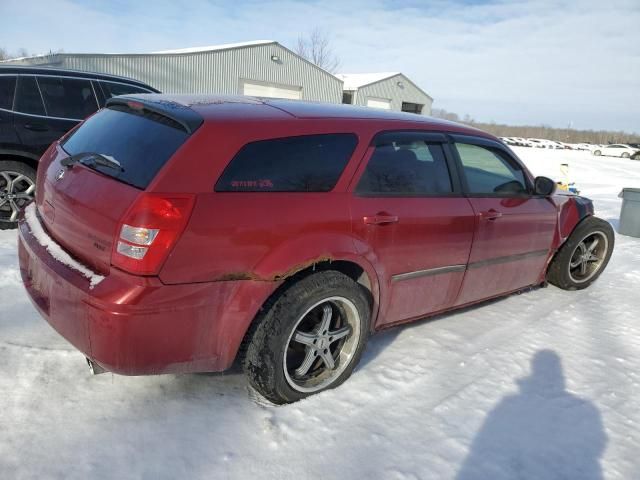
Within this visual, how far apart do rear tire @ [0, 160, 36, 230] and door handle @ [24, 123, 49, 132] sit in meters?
0.40

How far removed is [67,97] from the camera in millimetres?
5598

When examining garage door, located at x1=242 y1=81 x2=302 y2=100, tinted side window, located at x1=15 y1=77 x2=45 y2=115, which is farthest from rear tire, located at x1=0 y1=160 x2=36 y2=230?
garage door, located at x1=242 y1=81 x2=302 y2=100

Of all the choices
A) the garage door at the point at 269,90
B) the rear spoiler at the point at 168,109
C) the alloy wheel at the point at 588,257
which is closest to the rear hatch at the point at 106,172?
the rear spoiler at the point at 168,109

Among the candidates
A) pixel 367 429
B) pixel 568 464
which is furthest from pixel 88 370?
pixel 568 464

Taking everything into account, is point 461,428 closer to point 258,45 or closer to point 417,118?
point 417,118

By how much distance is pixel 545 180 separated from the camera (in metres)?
4.01

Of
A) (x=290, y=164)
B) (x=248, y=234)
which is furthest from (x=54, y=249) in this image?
(x=290, y=164)

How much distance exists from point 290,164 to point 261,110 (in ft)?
1.32

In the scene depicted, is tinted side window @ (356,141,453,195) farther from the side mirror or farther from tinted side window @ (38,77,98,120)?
tinted side window @ (38,77,98,120)

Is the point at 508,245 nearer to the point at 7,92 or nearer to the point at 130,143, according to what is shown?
the point at 130,143

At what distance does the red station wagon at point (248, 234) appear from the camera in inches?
83.6

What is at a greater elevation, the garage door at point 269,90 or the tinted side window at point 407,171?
the garage door at point 269,90

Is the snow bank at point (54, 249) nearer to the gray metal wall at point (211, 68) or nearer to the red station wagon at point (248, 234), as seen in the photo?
the red station wagon at point (248, 234)

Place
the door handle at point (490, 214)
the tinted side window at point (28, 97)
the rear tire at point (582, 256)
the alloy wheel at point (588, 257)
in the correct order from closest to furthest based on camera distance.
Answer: the door handle at point (490, 214) < the rear tire at point (582, 256) < the alloy wheel at point (588, 257) < the tinted side window at point (28, 97)
